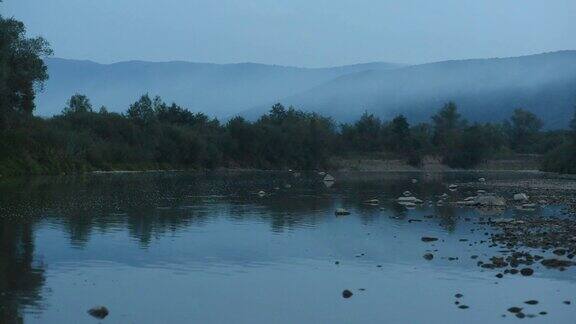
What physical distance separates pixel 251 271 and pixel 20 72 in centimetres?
6152

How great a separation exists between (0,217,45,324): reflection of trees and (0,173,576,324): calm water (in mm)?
30

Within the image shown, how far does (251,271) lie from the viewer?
73.0ft

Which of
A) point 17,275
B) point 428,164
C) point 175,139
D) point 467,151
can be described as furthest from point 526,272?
point 467,151

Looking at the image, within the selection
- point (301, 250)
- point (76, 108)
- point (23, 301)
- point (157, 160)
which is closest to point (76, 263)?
point (23, 301)

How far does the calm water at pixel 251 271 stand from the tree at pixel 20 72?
3985cm

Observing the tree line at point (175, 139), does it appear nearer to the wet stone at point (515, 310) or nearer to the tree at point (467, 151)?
the tree at point (467, 151)

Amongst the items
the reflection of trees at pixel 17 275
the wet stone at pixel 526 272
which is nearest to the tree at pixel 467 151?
the reflection of trees at pixel 17 275

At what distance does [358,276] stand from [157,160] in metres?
104

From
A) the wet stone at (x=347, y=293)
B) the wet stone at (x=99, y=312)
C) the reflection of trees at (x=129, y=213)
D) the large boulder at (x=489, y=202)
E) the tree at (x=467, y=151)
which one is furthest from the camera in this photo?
the tree at (x=467, y=151)

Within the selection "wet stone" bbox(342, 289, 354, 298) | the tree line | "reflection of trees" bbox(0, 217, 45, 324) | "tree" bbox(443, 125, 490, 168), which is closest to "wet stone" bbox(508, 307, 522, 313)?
"wet stone" bbox(342, 289, 354, 298)

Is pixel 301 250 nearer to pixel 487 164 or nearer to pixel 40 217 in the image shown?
pixel 40 217

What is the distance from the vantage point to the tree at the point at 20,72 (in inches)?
2960

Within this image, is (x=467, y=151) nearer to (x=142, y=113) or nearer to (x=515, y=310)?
(x=142, y=113)

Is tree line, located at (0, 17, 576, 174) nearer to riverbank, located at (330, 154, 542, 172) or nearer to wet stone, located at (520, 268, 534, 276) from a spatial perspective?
riverbank, located at (330, 154, 542, 172)
